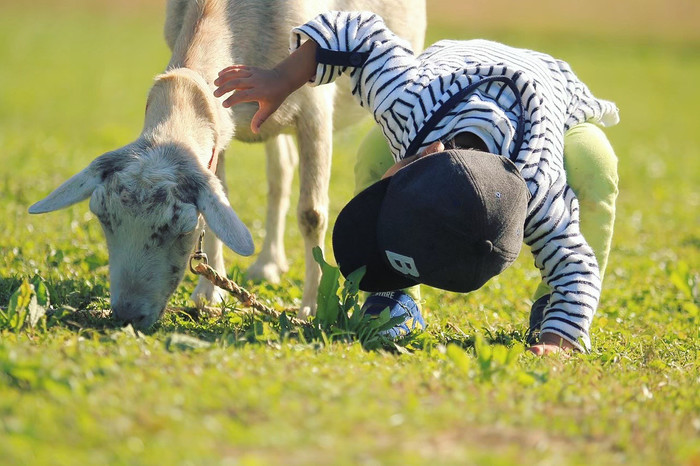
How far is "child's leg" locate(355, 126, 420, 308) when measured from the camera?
15.6 feet

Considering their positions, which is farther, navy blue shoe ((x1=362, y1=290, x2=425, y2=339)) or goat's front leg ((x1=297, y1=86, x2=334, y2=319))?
goat's front leg ((x1=297, y1=86, x2=334, y2=319))

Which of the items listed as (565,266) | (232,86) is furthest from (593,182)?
(232,86)

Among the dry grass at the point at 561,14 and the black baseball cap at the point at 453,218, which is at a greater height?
the black baseball cap at the point at 453,218

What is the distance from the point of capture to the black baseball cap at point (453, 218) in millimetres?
3539

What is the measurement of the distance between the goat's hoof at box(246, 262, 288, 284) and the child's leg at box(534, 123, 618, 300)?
84.8 inches

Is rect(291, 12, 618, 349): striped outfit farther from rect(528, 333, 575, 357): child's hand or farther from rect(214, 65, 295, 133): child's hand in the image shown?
rect(214, 65, 295, 133): child's hand

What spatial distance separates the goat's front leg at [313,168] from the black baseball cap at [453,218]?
1.45 meters

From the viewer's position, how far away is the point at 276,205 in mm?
6496

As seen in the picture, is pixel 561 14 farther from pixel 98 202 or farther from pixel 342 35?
pixel 98 202

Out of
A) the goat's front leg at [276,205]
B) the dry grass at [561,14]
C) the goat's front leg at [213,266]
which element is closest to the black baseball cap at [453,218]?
the goat's front leg at [213,266]

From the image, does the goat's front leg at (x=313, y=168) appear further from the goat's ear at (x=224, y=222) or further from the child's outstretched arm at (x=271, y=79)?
the goat's ear at (x=224, y=222)

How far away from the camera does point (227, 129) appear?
4.69 meters

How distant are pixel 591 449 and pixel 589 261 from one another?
151cm

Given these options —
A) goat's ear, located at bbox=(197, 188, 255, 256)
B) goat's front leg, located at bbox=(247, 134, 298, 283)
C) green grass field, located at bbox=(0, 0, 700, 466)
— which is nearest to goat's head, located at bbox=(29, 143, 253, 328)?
goat's ear, located at bbox=(197, 188, 255, 256)
